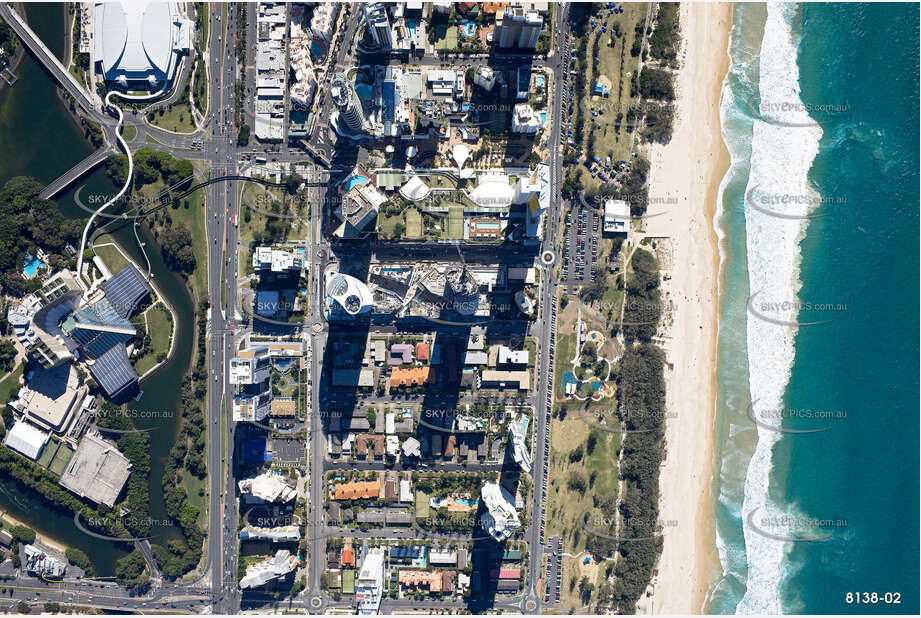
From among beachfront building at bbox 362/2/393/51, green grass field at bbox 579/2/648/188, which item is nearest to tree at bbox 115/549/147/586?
beachfront building at bbox 362/2/393/51

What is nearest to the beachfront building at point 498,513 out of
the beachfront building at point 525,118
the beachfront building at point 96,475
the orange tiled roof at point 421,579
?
the orange tiled roof at point 421,579

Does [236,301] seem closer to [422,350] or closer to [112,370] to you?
[112,370]

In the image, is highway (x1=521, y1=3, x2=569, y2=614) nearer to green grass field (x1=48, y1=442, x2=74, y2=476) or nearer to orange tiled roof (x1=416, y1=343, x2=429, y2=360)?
orange tiled roof (x1=416, y1=343, x2=429, y2=360)

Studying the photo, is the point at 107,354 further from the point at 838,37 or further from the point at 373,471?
the point at 838,37

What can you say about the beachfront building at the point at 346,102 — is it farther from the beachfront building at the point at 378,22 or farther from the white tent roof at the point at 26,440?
the white tent roof at the point at 26,440

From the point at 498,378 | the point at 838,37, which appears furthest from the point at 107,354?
the point at 838,37

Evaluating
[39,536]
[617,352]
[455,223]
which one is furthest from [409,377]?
[39,536]

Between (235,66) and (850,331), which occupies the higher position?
(235,66)

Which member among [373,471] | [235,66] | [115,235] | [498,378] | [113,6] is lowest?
[373,471]
